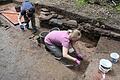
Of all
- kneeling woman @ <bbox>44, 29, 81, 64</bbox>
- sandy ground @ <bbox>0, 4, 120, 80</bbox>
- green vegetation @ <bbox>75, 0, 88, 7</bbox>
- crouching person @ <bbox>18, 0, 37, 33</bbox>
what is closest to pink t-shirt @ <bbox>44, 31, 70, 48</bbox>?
kneeling woman @ <bbox>44, 29, 81, 64</bbox>

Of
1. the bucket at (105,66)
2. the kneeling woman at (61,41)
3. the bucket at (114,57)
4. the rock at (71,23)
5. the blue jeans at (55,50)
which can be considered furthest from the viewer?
the rock at (71,23)

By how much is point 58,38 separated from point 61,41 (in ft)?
0.38

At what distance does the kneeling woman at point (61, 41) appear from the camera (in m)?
5.23

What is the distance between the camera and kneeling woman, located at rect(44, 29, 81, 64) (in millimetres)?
5227

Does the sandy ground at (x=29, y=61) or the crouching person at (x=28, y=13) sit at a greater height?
the crouching person at (x=28, y=13)

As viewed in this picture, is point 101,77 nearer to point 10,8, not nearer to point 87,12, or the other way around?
point 87,12

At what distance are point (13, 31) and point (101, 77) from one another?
10.6 feet

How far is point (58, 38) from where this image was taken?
5.47 meters

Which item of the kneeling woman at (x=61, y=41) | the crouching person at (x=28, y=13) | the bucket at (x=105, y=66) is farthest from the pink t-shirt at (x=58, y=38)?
the crouching person at (x=28, y=13)

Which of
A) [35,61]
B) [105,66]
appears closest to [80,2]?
[35,61]

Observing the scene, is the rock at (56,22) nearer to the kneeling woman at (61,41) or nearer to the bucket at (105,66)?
the kneeling woman at (61,41)

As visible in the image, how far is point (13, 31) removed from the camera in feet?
22.2

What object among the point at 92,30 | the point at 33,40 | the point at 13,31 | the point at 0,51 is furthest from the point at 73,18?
the point at 0,51

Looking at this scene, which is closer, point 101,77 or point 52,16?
point 101,77
